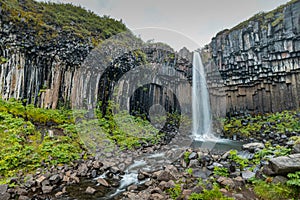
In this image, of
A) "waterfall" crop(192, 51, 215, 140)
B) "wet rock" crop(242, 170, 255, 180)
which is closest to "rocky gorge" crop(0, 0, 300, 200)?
"wet rock" crop(242, 170, 255, 180)

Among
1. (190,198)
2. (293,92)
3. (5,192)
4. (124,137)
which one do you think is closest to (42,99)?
(124,137)

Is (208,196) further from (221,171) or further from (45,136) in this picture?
(45,136)

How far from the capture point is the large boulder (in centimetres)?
387

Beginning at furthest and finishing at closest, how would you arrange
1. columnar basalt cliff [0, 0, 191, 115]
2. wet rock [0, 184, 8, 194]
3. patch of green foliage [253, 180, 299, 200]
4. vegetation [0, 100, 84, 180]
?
columnar basalt cliff [0, 0, 191, 115], vegetation [0, 100, 84, 180], wet rock [0, 184, 8, 194], patch of green foliage [253, 180, 299, 200]

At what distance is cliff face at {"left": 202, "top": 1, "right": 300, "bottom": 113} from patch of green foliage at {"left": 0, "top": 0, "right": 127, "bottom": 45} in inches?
387

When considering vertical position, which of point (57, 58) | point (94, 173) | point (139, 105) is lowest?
point (94, 173)

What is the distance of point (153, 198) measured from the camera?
14.0 feet

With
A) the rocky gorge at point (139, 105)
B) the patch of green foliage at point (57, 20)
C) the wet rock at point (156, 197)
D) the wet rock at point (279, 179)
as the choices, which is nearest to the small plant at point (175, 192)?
the rocky gorge at point (139, 105)

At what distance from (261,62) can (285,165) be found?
1299cm

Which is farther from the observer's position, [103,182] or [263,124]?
[263,124]

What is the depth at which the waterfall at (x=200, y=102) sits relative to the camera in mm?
16875

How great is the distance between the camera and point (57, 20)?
1248cm

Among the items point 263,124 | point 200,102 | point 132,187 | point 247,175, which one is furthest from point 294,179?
point 200,102

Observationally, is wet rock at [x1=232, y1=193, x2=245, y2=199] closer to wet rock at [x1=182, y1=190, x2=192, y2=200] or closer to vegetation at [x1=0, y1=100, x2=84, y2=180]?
wet rock at [x1=182, y1=190, x2=192, y2=200]
